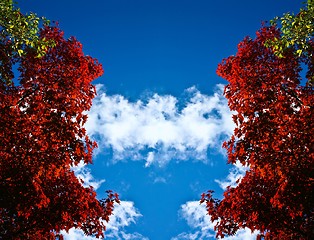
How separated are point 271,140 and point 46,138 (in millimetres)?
7942

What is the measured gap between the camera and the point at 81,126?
43.2 ft

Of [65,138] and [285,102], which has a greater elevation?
[285,102]

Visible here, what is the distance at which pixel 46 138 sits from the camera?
1231cm

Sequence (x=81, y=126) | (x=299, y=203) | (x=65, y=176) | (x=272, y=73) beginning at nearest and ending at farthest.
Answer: (x=299, y=203)
(x=81, y=126)
(x=272, y=73)
(x=65, y=176)

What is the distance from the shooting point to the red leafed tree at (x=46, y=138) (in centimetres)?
1226

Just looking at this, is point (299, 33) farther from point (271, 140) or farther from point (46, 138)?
point (46, 138)

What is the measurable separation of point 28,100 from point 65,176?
422 centimetres

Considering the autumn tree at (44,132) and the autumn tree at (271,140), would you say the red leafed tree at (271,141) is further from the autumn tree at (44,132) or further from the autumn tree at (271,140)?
the autumn tree at (44,132)

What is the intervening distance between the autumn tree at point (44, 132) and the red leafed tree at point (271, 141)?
19.7ft

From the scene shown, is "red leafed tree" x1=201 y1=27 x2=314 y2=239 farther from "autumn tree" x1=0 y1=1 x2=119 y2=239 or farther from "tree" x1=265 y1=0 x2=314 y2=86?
"autumn tree" x1=0 y1=1 x2=119 y2=239

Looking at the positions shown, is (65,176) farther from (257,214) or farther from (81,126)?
(257,214)

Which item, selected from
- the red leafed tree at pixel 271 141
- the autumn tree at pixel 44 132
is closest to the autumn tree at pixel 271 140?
the red leafed tree at pixel 271 141

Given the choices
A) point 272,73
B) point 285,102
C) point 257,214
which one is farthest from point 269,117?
point 257,214

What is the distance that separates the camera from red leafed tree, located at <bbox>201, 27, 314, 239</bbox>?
12.0 metres
